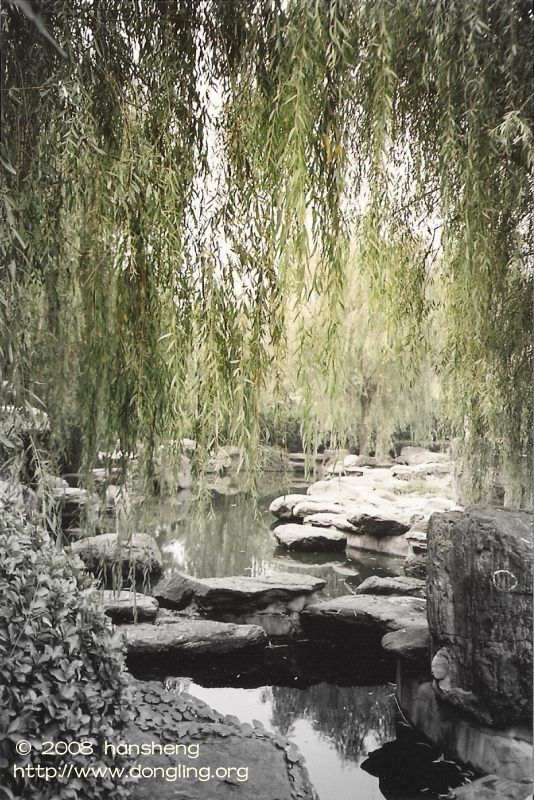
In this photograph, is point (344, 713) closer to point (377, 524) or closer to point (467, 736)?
point (467, 736)

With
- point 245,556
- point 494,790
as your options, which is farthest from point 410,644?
point 245,556

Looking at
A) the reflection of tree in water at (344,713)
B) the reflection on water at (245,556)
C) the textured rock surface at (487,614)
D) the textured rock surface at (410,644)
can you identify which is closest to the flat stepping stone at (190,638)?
the reflection of tree in water at (344,713)

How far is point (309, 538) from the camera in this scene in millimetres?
5617

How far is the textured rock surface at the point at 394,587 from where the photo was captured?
4.06m

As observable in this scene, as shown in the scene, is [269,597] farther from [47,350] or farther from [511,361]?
[47,350]

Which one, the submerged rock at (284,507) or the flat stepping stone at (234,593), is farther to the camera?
the submerged rock at (284,507)

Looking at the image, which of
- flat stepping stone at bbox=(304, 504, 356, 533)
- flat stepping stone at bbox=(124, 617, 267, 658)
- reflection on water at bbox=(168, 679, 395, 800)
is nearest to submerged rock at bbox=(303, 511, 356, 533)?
flat stepping stone at bbox=(304, 504, 356, 533)

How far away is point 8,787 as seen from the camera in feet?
4.38

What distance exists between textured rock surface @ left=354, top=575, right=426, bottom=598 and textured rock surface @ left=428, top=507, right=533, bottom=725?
5.77ft

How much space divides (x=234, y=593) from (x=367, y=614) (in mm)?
820

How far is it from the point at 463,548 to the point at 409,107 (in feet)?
4.77

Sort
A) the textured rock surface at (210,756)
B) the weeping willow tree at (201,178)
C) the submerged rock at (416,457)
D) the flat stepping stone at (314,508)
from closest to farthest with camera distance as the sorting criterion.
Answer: the weeping willow tree at (201,178), the textured rock surface at (210,756), the flat stepping stone at (314,508), the submerged rock at (416,457)

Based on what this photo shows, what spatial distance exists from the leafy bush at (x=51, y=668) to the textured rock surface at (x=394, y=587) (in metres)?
2.79

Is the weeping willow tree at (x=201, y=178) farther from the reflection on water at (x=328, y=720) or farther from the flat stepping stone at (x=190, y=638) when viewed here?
the flat stepping stone at (x=190, y=638)
